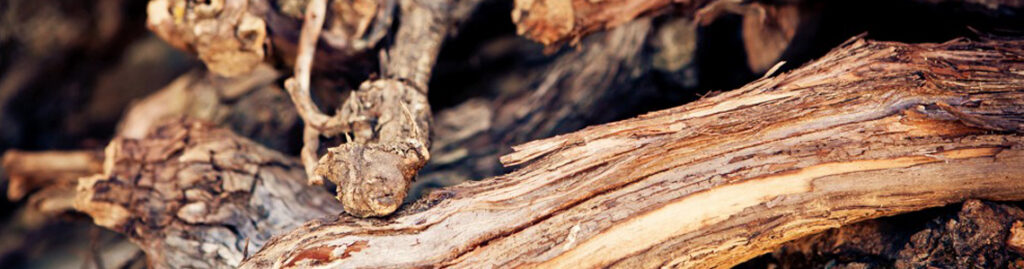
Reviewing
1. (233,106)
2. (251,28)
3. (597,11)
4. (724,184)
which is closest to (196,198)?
(251,28)

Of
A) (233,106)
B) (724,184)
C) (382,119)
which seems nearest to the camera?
(724,184)

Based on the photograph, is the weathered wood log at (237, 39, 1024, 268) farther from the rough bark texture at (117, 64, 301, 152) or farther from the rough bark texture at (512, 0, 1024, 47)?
the rough bark texture at (117, 64, 301, 152)

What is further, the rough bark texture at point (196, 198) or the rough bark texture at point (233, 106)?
the rough bark texture at point (233, 106)

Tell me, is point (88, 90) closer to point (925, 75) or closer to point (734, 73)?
point (734, 73)

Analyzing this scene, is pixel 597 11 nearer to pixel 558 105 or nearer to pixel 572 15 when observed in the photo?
pixel 572 15

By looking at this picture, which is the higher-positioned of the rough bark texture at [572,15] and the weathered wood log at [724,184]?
the rough bark texture at [572,15]

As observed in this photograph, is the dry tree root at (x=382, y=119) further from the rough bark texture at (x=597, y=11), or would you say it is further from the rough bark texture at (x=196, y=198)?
the rough bark texture at (x=597, y=11)

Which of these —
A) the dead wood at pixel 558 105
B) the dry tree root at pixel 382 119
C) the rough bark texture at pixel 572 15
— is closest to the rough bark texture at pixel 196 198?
the dry tree root at pixel 382 119
